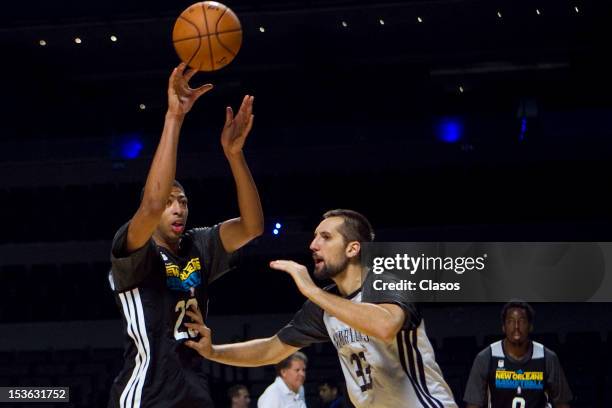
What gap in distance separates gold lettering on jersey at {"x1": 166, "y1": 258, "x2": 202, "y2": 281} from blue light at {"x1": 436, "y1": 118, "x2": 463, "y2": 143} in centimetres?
1266

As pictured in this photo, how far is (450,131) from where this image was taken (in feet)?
56.8

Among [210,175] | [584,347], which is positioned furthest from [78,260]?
[584,347]

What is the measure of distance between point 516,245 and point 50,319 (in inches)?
314

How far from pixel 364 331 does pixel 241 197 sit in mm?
1130

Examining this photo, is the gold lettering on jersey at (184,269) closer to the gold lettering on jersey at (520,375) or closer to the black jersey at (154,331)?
the black jersey at (154,331)

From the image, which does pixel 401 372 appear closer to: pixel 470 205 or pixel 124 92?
pixel 470 205

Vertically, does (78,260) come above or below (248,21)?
below

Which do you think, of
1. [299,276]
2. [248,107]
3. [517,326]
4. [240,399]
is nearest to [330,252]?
[299,276]

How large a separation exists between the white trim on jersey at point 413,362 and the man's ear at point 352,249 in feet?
1.51

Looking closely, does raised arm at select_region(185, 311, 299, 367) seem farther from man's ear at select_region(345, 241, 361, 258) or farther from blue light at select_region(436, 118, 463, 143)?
blue light at select_region(436, 118, 463, 143)

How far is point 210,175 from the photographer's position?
1798 cm

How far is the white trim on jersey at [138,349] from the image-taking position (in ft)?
15.5

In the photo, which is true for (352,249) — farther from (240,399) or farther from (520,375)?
(240,399)

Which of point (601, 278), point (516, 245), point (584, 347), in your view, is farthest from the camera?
point (516, 245)
